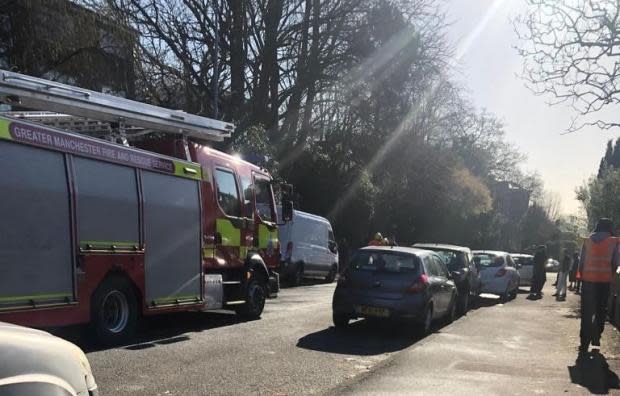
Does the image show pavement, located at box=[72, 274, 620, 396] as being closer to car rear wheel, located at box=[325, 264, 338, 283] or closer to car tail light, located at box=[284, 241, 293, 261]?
car tail light, located at box=[284, 241, 293, 261]

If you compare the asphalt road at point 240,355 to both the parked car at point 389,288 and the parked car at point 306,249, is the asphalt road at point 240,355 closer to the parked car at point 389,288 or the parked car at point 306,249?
the parked car at point 389,288

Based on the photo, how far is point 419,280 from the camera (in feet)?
34.6

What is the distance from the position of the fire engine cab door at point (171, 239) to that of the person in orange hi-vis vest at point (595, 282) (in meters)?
5.80

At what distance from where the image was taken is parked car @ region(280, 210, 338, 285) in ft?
66.0

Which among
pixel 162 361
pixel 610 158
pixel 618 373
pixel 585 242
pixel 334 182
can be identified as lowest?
pixel 618 373

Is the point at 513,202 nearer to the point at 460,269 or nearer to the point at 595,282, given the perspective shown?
the point at 460,269

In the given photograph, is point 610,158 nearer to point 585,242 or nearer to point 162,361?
point 585,242

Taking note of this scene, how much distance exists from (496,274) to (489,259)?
2.65 feet

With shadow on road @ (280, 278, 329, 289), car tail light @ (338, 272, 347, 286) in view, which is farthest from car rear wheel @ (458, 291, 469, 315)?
shadow on road @ (280, 278, 329, 289)

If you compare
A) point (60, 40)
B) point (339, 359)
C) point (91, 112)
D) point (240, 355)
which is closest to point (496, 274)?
point (339, 359)

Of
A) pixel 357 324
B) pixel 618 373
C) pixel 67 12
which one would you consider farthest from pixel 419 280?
pixel 67 12

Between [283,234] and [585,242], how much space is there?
1161 cm

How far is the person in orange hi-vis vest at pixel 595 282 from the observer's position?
908 centimetres

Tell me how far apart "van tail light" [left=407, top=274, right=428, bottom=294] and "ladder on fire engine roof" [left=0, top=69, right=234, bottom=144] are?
4210 mm
